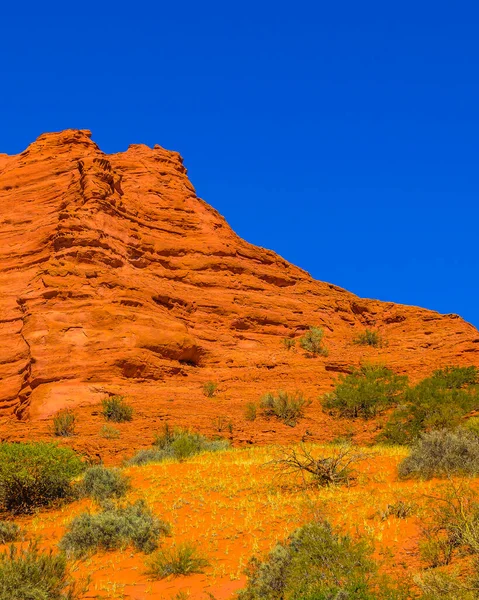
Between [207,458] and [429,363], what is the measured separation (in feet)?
48.1

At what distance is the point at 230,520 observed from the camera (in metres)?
9.32

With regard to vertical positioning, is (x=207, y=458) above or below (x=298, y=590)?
above

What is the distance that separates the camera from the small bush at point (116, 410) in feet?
70.5

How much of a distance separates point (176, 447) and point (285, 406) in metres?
7.14

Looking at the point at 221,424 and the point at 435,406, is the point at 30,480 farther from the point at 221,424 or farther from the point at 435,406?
the point at 435,406

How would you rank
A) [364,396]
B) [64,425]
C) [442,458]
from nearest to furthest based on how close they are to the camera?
[442,458] < [64,425] < [364,396]

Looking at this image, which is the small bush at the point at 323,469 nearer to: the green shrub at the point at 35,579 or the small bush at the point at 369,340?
the green shrub at the point at 35,579

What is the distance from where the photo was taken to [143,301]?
1184 inches

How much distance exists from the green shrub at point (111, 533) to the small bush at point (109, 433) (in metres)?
10.0

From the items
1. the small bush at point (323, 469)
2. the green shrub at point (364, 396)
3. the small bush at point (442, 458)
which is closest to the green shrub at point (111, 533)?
the small bush at point (323, 469)

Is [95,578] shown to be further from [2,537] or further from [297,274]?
[297,274]

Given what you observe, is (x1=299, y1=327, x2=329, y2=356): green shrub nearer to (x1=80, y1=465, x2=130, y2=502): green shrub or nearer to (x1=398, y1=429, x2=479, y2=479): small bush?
(x1=80, y1=465, x2=130, y2=502): green shrub

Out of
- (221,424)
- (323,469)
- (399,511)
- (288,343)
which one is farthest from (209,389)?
(399,511)

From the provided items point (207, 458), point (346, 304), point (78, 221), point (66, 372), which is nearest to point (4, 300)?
point (78, 221)
